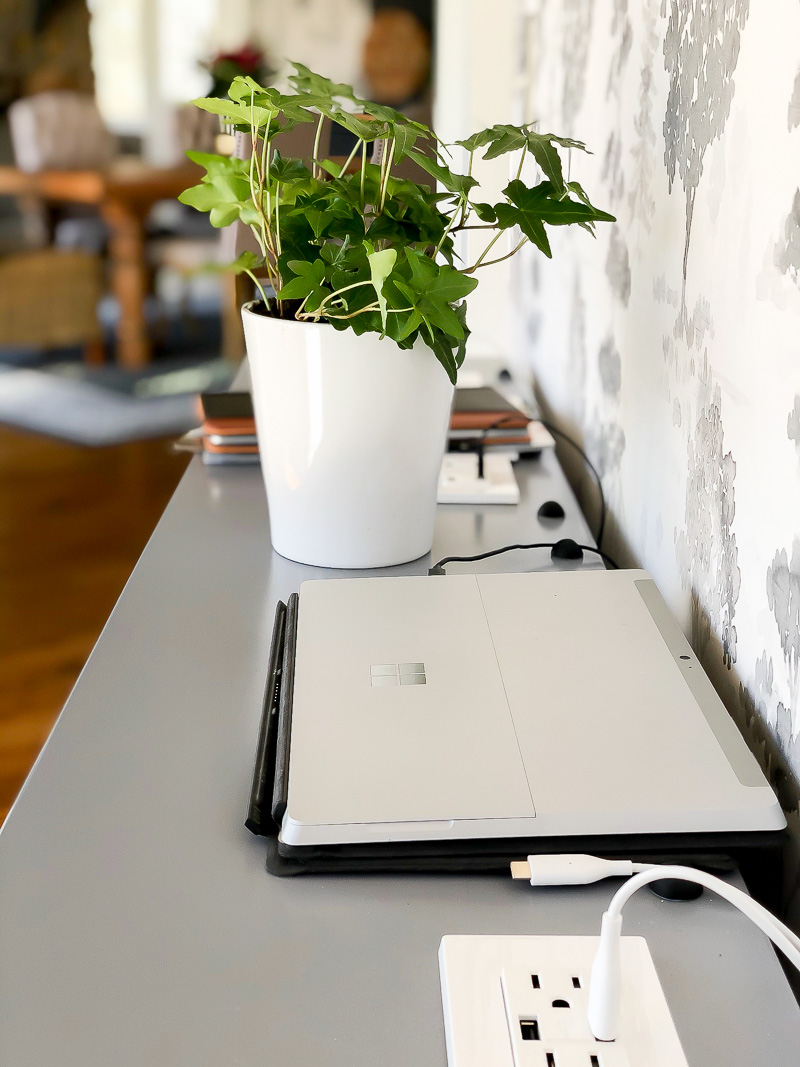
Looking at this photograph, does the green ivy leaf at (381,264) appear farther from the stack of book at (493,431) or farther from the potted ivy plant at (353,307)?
the stack of book at (493,431)

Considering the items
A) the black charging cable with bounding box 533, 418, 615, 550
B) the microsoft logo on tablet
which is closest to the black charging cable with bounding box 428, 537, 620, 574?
the black charging cable with bounding box 533, 418, 615, 550

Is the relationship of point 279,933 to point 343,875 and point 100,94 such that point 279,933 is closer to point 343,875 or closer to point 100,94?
point 343,875

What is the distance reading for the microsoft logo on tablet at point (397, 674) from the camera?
57cm

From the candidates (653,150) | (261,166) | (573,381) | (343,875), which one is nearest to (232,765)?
(343,875)

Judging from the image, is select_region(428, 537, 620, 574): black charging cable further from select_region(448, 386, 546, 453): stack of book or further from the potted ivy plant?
select_region(448, 386, 546, 453): stack of book

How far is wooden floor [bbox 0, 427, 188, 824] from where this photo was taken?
73.8 inches

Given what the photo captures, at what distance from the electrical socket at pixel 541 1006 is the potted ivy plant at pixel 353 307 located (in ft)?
1.27

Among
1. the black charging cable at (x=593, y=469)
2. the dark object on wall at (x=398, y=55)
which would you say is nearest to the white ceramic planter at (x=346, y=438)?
the black charging cable at (x=593, y=469)

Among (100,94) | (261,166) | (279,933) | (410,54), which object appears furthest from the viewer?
(100,94)

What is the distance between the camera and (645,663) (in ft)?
1.90

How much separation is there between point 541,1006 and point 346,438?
44cm

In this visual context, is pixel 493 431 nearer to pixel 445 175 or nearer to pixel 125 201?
pixel 445 175

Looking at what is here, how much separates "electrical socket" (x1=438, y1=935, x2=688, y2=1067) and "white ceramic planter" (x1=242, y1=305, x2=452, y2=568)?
15.7 inches

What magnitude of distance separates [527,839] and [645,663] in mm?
150
